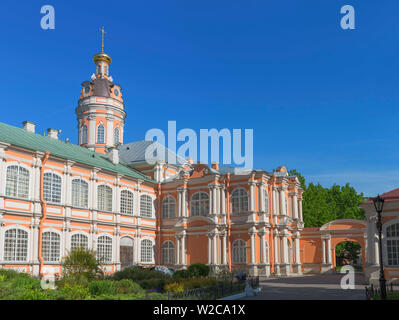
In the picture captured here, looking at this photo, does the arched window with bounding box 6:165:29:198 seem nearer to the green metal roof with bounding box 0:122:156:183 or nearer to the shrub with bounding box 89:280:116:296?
the green metal roof with bounding box 0:122:156:183

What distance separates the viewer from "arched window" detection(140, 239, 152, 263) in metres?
40.7

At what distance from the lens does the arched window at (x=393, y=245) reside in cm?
2716

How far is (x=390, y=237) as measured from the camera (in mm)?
27500

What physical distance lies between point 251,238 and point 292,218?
904cm

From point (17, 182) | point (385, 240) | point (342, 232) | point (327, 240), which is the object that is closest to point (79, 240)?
point (17, 182)

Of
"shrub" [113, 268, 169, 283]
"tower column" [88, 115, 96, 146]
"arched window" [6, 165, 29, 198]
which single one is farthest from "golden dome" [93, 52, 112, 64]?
"shrub" [113, 268, 169, 283]

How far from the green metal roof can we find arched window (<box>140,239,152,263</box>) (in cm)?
607

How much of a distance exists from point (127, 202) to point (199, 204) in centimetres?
695

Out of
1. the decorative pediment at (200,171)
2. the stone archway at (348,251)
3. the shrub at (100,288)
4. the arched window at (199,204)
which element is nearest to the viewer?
the shrub at (100,288)

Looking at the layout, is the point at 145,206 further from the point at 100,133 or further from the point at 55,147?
the point at 100,133

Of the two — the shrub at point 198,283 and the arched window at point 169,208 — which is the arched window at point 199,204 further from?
the shrub at point 198,283

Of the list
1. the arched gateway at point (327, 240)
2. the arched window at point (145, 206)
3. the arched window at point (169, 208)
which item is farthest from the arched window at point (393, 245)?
the arched window at point (145, 206)

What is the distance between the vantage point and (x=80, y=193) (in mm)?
34469

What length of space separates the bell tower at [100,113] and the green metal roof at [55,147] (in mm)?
7313
